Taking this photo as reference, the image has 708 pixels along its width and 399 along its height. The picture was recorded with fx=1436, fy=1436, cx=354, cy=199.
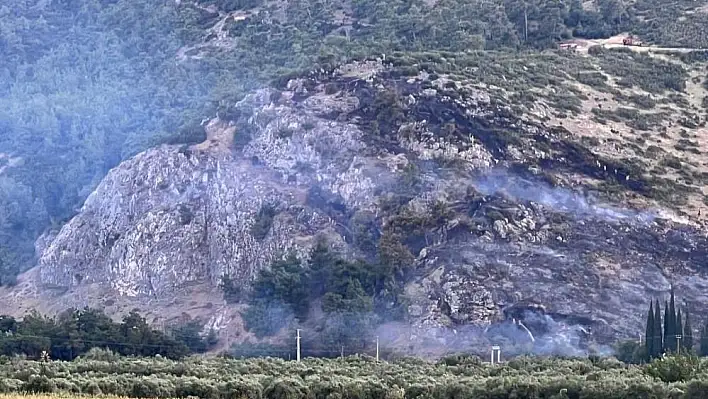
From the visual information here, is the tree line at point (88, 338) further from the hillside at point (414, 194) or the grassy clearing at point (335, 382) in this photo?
the grassy clearing at point (335, 382)

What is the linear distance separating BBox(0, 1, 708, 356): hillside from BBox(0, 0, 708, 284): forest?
40 centimetres

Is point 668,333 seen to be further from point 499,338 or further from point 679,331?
point 499,338

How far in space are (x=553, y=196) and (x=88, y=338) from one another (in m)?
22.3

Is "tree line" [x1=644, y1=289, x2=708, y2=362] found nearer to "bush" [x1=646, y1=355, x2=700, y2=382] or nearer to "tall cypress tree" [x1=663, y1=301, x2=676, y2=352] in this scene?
"tall cypress tree" [x1=663, y1=301, x2=676, y2=352]

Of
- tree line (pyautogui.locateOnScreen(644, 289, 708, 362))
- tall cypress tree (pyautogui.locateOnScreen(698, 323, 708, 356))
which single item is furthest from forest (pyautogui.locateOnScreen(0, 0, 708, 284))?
tall cypress tree (pyautogui.locateOnScreen(698, 323, 708, 356))

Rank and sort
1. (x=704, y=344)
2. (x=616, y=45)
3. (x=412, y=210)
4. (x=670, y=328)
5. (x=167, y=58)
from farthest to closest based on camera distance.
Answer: (x=167, y=58) < (x=616, y=45) < (x=412, y=210) < (x=670, y=328) < (x=704, y=344)

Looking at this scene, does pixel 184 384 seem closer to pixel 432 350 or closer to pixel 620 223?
pixel 432 350

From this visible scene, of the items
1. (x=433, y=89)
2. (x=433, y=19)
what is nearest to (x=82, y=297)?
(x=433, y=89)

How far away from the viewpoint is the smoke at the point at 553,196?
64625 mm

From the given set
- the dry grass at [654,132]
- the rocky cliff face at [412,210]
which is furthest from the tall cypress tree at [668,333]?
the dry grass at [654,132]

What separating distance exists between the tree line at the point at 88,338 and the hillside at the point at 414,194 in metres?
4.91

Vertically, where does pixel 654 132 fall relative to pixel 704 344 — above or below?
above

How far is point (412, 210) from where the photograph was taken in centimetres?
6638

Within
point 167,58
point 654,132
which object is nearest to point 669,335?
point 654,132
